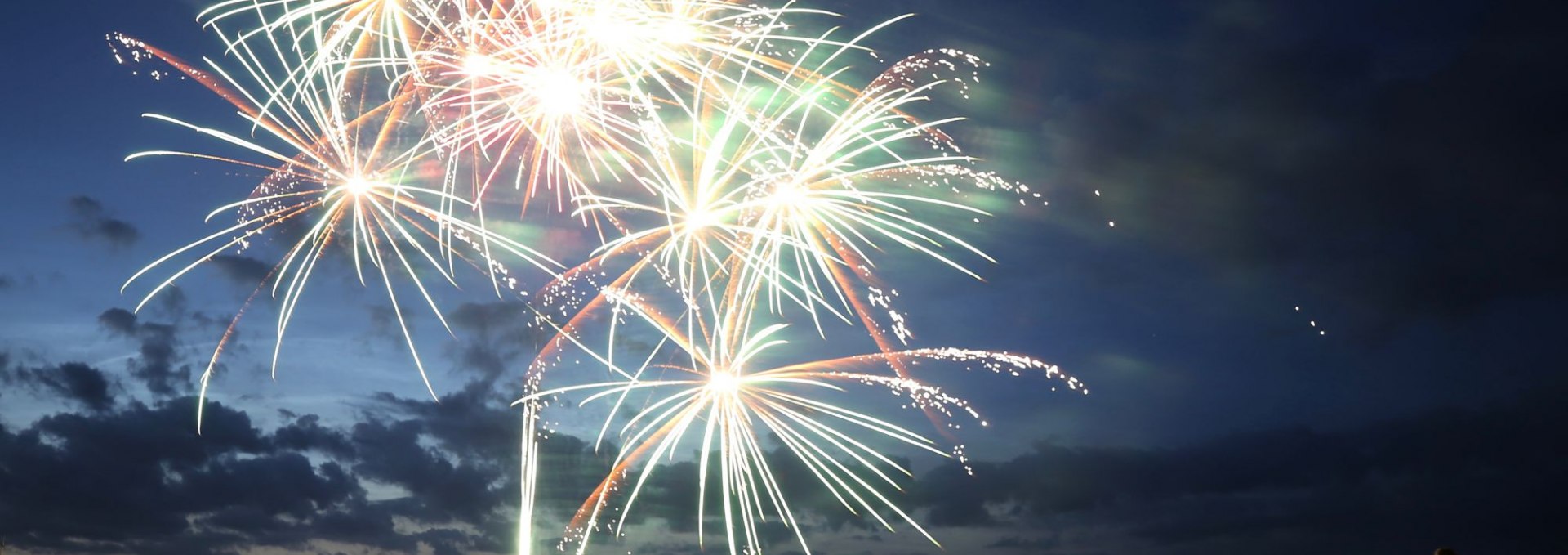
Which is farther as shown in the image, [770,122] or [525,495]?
[525,495]

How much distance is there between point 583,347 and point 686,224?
305 centimetres

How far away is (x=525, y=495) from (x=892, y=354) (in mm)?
8593

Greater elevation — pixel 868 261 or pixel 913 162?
pixel 913 162

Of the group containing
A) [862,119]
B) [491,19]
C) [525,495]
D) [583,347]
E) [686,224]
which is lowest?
[525,495]

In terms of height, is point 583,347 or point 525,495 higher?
point 583,347

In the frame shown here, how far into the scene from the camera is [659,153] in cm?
2636

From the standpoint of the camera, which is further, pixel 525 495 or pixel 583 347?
pixel 525 495

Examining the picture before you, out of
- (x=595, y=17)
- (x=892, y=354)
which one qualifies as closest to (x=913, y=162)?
(x=892, y=354)

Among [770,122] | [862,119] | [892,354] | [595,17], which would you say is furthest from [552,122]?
[892,354]

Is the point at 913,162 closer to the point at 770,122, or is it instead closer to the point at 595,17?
the point at 770,122

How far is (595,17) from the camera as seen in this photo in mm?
26281

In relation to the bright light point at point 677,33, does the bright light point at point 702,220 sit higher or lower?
lower

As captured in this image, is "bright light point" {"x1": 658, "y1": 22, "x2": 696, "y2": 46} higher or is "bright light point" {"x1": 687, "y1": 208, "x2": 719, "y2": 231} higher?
"bright light point" {"x1": 658, "y1": 22, "x2": 696, "y2": 46}

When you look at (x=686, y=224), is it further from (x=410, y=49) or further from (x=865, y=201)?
(x=410, y=49)
